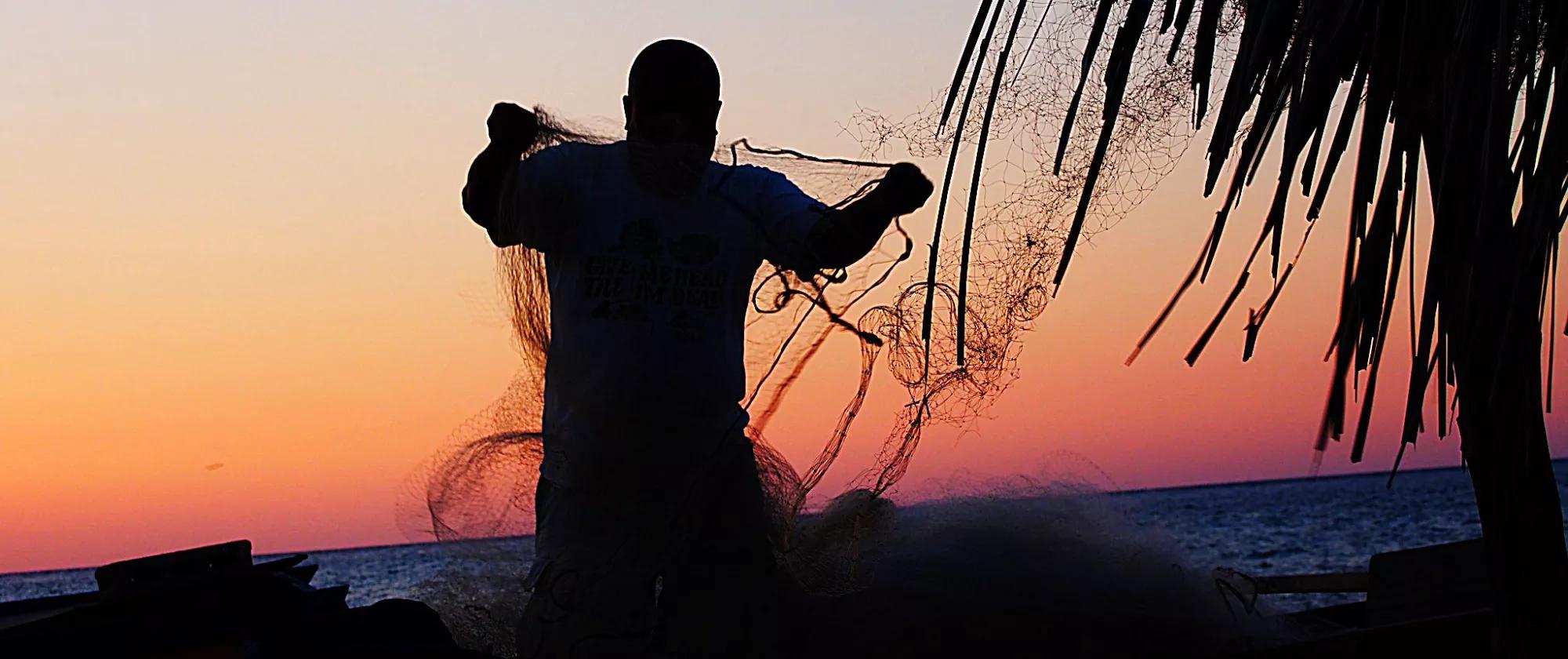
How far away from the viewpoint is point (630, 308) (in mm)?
2814

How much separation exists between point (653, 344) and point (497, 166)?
50 cm

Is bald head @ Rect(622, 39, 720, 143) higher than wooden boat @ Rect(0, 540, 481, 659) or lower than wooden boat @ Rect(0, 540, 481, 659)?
higher

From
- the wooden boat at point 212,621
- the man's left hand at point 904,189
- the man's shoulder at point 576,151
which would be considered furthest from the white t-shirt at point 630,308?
the wooden boat at point 212,621

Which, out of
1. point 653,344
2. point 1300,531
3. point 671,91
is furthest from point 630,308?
point 1300,531

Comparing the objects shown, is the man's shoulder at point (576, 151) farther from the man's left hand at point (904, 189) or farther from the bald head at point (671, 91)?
the man's left hand at point (904, 189)

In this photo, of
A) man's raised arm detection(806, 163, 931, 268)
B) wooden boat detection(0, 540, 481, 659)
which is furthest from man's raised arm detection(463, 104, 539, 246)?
wooden boat detection(0, 540, 481, 659)

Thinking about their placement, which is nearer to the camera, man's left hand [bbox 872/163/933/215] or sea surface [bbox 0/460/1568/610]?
man's left hand [bbox 872/163/933/215]

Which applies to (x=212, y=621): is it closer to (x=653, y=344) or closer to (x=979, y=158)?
(x=653, y=344)

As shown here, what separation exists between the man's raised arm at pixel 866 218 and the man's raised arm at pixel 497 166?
653 millimetres

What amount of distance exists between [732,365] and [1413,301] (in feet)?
4.67

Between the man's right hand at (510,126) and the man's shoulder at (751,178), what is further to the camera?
the man's shoulder at (751,178)

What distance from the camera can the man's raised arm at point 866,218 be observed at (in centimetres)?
289

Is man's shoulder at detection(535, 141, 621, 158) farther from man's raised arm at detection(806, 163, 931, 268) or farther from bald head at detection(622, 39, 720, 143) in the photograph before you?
man's raised arm at detection(806, 163, 931, 268)

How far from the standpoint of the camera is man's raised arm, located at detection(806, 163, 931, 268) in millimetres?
2893
